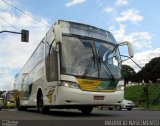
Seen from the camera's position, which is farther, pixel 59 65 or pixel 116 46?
pixel 116 46

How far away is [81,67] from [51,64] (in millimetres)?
1652

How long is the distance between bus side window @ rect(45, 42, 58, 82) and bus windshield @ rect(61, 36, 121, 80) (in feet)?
1.90

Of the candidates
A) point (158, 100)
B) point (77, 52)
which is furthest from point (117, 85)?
point (158, 100)

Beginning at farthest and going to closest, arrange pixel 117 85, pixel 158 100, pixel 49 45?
pixel 158 100
pixel 49 45
pixel 117 85

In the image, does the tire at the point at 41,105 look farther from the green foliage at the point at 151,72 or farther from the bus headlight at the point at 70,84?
the green foliage at the point at 151,72

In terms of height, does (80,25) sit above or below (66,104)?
above

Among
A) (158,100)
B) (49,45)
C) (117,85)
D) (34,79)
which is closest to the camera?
(117,85)

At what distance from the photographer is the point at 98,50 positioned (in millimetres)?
16562

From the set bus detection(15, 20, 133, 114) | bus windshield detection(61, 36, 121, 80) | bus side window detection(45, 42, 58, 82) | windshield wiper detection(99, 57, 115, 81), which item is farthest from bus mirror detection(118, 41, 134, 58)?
bus side window detection(45, 42, 58, 82)

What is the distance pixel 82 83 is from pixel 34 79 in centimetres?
649

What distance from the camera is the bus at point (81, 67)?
611 inches

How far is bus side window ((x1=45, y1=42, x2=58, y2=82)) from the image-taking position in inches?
644

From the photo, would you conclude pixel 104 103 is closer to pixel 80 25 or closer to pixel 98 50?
pixel 98 50

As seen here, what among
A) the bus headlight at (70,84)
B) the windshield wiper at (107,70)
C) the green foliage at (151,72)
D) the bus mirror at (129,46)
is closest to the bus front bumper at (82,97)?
the bus headlight at (70,84)
